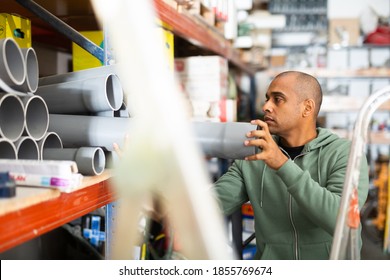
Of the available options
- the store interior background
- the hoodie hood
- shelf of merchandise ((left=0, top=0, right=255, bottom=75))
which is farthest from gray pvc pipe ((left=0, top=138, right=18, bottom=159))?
the store interior background

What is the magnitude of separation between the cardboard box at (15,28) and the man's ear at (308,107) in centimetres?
97

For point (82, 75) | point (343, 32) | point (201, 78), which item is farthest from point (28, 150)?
point (343, 32)

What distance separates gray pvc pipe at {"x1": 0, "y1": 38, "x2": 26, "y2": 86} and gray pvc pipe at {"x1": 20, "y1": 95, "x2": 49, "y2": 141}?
0.08 m

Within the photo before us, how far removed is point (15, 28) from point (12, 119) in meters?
0.51

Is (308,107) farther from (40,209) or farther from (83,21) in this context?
(40,209)

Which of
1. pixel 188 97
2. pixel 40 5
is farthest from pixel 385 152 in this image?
pixel 40 5

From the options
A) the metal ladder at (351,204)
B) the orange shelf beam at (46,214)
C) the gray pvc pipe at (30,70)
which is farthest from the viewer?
the gray pvc pipe at (30,70)

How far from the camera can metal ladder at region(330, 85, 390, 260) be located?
0.85 meters

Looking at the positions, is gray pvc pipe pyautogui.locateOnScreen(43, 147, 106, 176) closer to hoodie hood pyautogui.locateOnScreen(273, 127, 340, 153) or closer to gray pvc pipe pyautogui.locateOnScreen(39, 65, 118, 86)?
gray pvc pipe pyautogui.locateOnScreen(39, 65, 118, 86)

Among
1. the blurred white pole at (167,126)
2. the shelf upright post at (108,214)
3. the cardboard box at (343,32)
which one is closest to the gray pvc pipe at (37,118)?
the shelf upright post at (108,214)

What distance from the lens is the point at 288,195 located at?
150 cm

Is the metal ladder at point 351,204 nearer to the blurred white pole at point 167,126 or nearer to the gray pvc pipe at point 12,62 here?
the blurred white pole at point 167,126

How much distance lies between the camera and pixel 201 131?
102cm

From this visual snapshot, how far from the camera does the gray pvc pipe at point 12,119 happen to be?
92cm
